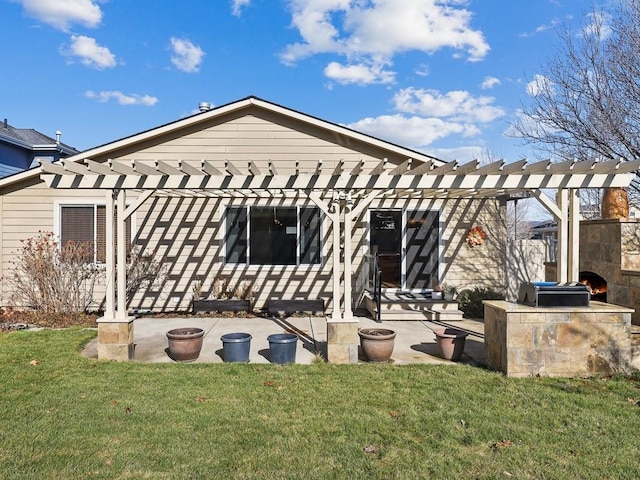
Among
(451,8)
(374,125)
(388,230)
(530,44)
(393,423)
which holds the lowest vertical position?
(393,423)

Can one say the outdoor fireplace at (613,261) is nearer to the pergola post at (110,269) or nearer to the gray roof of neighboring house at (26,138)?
the pergola post at (110,269)

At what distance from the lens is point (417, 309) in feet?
27.8

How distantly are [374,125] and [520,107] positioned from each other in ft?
82.5

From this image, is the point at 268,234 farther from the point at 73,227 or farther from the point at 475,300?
the point at 475,300

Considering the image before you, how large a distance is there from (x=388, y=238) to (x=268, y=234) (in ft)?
8.88

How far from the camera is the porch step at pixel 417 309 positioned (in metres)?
8.31

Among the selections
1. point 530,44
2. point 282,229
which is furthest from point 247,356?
point 530,44

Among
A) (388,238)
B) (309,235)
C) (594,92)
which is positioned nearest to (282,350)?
(309,235)

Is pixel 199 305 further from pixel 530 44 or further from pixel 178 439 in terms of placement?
pixel 530 44

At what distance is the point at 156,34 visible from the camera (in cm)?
1275

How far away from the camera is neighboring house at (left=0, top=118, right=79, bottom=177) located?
576 inches

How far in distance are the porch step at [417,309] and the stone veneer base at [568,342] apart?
3.32m

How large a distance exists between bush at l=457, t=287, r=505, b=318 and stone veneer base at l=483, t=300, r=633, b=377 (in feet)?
12.2

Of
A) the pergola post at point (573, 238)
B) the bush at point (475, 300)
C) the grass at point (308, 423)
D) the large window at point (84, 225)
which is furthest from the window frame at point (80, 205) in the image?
the pergola post at point (573, 238)
